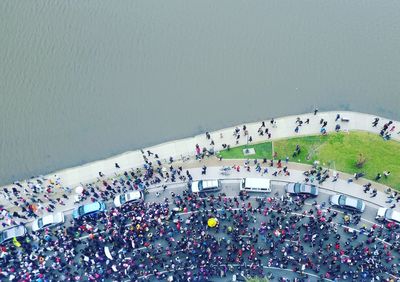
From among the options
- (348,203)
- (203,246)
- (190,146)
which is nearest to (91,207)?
(203,246)

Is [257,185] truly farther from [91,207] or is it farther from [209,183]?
[91,207]

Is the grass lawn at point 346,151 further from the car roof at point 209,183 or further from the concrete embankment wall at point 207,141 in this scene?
the car roof at point 209,183

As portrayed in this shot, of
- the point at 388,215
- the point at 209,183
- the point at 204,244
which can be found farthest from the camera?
the point at 209,183

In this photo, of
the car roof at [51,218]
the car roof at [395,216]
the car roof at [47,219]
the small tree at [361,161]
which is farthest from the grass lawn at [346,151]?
the car roof at [47,219]

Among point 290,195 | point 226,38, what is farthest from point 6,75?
point 290,195

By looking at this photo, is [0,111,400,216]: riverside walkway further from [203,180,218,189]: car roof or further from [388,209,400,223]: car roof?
[388,209,400,223]: car roof
